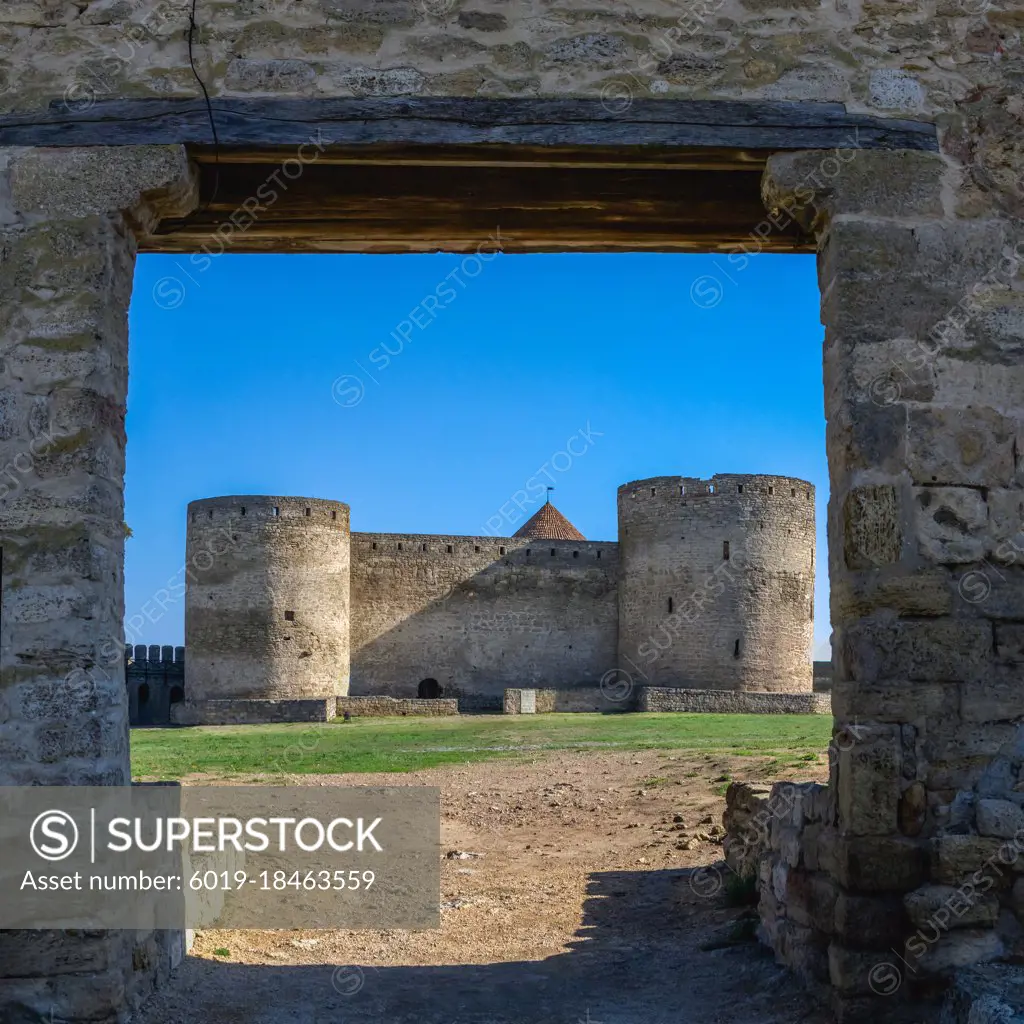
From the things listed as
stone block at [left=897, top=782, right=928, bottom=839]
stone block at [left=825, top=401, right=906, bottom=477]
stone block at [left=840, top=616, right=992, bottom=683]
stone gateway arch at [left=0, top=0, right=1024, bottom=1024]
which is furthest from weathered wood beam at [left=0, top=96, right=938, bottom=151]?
stone block at [left=897, top=782, right=928, bottom=839]

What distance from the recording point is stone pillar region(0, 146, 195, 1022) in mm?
3902

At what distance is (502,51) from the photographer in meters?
4.55

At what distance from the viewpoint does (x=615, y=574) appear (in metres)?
31.1

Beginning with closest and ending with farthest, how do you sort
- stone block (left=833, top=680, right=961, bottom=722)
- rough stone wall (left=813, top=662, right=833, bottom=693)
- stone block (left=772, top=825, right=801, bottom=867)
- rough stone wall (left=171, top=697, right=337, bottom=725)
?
stone block (left=833, top=680, right=961, bottom=722), stone block (left=772, top=825, right=801, bottom=867), rough stone wall (left=171, top=697, right=337, bottom=725), rough stone wall (left=813, top=662, right=833, bottom=693)

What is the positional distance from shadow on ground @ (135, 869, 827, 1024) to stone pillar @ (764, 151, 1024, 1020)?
496 mm

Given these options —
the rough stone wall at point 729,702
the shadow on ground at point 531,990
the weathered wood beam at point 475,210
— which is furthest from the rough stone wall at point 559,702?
the weathered wood beam at point 475,210

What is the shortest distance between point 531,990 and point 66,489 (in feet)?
8.96

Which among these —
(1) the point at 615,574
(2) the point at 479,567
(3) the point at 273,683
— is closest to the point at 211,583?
(3) the point at 273,683

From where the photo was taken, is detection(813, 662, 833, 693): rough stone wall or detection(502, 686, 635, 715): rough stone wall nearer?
detection(502, 686, 635, 715): rough stone wall

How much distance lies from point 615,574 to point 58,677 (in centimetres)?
2741

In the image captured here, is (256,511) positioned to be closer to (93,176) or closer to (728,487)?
(728,487)

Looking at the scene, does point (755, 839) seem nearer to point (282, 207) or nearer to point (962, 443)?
point (962, 443)

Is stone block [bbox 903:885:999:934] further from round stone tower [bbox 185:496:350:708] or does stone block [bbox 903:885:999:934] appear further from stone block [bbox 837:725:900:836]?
round stone tower [bbox 185:496:350:708]

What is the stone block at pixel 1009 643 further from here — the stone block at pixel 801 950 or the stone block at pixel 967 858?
the stone block at pixel 801 950
